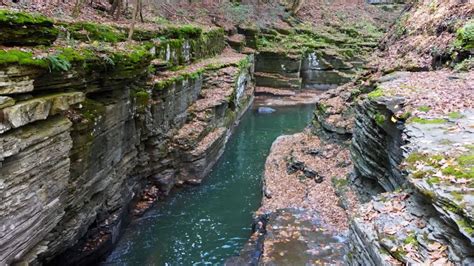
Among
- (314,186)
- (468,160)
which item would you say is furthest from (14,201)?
(314,186)

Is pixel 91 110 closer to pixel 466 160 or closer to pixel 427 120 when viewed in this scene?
pixel 427 120

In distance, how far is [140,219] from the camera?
15070mm

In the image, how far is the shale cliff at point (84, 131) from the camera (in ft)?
26.0

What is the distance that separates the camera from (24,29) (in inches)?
346

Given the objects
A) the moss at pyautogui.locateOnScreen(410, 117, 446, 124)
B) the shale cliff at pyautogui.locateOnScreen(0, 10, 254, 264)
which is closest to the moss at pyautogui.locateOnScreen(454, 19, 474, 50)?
the moss at pyautogui.locateOnScreen(410, 117, 446, 124)

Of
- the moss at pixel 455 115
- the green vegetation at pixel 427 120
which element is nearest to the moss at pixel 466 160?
the green vegetation at pixel 427 120

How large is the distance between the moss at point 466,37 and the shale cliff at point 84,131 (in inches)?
413

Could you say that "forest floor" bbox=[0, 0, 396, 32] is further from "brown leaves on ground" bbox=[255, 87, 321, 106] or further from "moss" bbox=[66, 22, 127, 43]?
"moss" bbox=[66, 22, 127, 43]

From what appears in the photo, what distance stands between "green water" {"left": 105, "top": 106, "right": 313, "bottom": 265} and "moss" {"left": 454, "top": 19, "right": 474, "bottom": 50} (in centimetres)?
930

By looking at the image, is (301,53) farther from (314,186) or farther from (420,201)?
(420,201)

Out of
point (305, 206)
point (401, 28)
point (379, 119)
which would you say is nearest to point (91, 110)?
point (305, 206)

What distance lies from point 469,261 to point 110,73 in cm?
1017

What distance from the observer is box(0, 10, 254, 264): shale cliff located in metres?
7.94

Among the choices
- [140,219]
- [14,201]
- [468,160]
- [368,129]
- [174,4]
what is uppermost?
[174,4]
